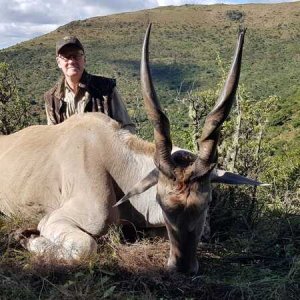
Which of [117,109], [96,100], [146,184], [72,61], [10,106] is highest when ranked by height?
[72,61]

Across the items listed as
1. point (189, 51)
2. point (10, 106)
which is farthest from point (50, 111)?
point (189, 51)

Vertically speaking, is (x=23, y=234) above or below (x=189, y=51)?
above

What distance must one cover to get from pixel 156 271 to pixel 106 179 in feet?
3.52

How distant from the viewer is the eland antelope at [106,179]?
4.14 meters

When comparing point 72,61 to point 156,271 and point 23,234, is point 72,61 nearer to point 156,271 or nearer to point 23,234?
point 23,234

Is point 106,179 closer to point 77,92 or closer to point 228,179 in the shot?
point 228,179

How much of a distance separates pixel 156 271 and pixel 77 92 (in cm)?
280

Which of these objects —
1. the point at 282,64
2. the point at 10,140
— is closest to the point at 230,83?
the point at 10,140

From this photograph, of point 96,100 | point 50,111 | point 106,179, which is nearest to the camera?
point 106,179

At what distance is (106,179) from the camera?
4.89 metres

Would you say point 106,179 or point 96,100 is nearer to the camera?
point 106,179

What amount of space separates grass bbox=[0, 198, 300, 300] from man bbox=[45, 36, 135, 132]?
1615mm

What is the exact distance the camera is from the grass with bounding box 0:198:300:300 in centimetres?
377

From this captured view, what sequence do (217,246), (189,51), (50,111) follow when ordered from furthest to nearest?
(189,51) < (50,111) < (217,246)
